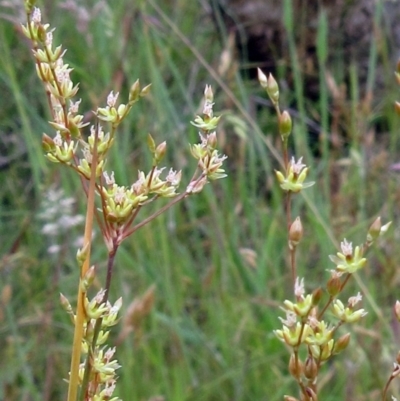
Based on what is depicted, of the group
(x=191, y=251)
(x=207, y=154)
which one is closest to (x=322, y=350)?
(x=207, y=154)

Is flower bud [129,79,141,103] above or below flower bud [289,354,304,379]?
above

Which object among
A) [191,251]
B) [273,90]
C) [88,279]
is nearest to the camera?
[88,279]

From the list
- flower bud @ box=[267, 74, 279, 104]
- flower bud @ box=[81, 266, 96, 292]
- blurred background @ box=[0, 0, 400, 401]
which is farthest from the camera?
blurred background @ box=[0, 0, 400, 401]

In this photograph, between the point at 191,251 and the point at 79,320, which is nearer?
the point at 79,320

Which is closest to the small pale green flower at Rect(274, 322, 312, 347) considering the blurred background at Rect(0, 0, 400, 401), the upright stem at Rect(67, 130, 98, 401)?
the upright stem at Rect(67, 130, 98, 401)

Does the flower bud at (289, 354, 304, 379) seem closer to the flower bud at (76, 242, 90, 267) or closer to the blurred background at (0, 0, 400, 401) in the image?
the flower bud at (76, 242, 90, 267)

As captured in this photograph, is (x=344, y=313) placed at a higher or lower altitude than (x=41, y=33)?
lower

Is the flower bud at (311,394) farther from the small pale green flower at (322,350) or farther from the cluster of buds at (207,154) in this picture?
the cluster of buds at (207,154)

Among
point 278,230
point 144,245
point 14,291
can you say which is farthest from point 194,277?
point 14,291

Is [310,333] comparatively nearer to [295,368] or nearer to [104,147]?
[295,368]
